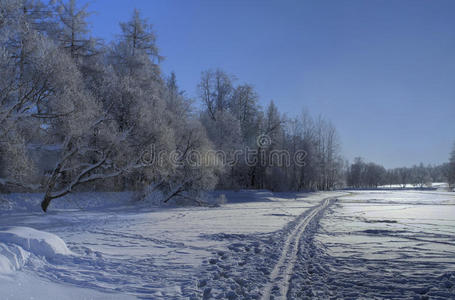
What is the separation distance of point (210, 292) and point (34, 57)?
1257 centimetres

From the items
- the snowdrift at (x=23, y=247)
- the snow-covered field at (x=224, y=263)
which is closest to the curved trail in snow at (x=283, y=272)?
the snow-covered field at (x=224, y=263)

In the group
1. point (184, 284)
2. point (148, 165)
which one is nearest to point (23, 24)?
point (148, 165)

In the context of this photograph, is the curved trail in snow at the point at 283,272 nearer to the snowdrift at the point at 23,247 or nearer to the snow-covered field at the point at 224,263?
the snow-covered field at the point at 224,263

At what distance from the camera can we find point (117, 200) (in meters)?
19.7

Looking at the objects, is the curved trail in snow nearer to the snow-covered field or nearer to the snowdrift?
the snow-covered field

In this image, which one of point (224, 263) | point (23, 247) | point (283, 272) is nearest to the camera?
point (23, 247)

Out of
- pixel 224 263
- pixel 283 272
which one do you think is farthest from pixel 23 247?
pixel 283 272

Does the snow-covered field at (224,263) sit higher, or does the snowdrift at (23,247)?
the snowdrift at (23,247)

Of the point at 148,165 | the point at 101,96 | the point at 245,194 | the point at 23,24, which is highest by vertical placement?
the point at 23,24

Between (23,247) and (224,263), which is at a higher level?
(23,247)

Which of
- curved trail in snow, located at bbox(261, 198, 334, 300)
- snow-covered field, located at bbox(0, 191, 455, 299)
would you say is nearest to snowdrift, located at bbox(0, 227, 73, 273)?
snow-covered field, located at bbox(0, 191, 455, 299)

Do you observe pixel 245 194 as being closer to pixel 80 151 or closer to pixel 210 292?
pixel 80 151

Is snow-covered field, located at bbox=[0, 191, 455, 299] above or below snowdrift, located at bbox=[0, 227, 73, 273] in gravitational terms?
below

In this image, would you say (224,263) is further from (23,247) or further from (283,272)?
(23,247)
